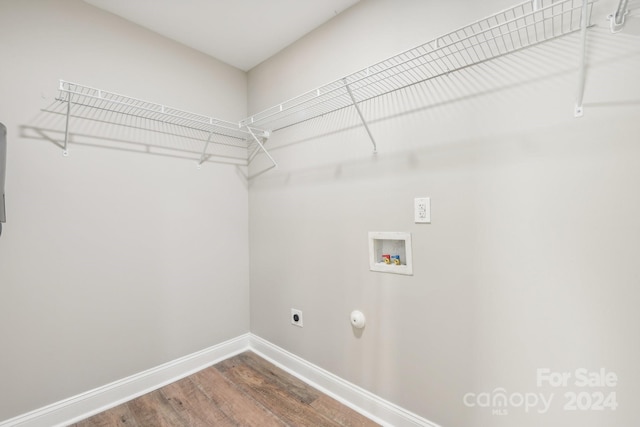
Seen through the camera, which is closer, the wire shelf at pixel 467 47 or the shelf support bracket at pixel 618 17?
the shelf support bracket at pixel 618 17

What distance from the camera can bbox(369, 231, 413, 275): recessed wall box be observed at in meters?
1.46

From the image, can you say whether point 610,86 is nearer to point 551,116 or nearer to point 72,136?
point 551,116

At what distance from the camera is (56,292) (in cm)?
155

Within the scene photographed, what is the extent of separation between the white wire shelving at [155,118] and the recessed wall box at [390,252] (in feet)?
3.45

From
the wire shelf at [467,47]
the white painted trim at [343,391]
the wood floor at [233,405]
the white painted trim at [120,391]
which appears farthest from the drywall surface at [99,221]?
the wire shelf at [467,47]

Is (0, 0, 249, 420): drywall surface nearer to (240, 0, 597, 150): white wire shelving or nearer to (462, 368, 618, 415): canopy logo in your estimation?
(240, 0, 597, 150): white wire shelving

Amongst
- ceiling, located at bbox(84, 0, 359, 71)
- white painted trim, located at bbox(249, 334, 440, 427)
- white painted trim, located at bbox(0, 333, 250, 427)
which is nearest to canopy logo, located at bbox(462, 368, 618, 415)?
white painted trim, located at bbox(249, 334, 440, 427)

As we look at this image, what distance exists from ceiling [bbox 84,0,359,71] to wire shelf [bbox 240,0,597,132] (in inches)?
21.4

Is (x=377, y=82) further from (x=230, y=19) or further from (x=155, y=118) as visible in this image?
(x=155, y=118)

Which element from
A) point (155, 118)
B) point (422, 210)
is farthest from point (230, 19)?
point (422, 210)

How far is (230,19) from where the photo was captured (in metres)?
1.83

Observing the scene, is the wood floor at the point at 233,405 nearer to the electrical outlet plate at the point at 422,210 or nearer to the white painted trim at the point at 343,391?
the white painted trim at the point at 343,391

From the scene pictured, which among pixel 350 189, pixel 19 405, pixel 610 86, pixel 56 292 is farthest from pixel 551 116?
pixel 19 405

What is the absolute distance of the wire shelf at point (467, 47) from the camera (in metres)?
1.02
